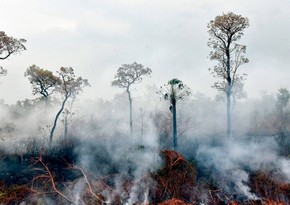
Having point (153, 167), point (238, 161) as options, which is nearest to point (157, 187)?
point (153, 167)

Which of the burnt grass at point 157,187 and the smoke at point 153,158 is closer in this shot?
the burnt grass at point 157,187

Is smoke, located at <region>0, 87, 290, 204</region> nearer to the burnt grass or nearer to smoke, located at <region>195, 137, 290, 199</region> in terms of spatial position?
smoke, located at <region>195, 137, 290, 199</region>

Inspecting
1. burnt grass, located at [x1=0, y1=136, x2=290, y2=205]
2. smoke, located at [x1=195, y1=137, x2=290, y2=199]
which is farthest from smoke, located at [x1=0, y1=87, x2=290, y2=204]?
burnt grass, located at [x1=0, y1=136, x2=290, y2=205]

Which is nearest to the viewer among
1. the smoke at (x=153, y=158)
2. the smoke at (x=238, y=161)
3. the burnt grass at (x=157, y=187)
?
the burnt grass at (x=157, y=187)

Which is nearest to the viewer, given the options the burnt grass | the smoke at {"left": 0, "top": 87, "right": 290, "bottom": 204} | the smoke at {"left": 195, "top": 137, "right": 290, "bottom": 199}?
the burnt grass

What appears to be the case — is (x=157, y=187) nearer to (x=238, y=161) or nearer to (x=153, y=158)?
(x=153, y=158)

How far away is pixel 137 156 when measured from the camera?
21125 mm

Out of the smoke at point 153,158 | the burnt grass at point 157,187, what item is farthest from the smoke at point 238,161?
the burnt grass at point 157,187

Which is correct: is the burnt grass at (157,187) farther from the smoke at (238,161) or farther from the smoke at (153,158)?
the smoke at (238,161)

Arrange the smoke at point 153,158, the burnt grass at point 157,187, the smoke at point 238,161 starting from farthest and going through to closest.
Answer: the smoke at point 238,161, the smoke at point 153,158, the burnt grass at point 157,187

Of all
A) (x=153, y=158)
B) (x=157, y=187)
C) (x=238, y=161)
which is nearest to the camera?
(x=157, y=187)

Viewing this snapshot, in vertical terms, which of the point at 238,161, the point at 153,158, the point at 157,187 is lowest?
the point at 157,187

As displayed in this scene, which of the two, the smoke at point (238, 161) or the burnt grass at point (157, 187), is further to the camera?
the smoke at point (238, 161)

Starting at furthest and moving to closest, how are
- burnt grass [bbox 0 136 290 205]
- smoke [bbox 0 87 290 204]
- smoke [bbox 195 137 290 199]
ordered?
1. smoke [bbox 195 137 290 199]
2. smoke [bbox 0 87 290 204]
3. burnt grass [bbox 0 136 290 205]
